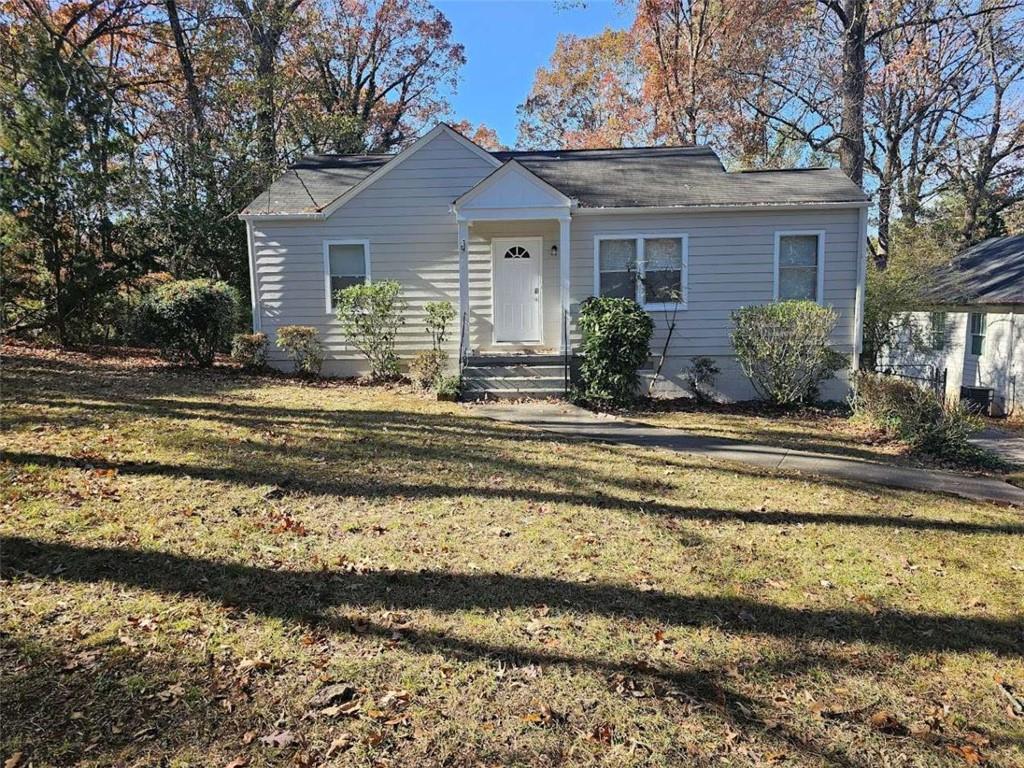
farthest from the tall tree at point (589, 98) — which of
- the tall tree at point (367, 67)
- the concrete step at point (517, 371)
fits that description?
the concrete step at point (517, 371)

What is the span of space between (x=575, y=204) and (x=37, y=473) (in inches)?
357

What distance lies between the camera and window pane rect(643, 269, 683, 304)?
1195 centimetres

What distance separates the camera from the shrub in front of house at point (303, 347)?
1198 centimetres

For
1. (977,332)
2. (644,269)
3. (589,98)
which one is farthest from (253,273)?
(589,98)

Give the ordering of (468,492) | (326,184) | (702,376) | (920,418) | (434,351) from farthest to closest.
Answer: (326,184), (702,376), (434,351), (920,418), (468,492)

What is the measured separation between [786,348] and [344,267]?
8.62 m

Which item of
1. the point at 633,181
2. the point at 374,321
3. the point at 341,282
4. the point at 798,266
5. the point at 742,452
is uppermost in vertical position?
the point at 633,181

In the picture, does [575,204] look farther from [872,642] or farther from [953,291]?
[953,291]

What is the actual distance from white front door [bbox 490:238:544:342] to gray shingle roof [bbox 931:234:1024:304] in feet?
34.2

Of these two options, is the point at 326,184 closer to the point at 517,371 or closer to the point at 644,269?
the point at 517,371

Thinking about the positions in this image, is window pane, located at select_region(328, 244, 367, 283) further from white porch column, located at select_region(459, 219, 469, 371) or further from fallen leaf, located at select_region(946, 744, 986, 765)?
fallen leaf, located at select_region(946, 744, 986, 765)

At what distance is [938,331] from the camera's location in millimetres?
16781

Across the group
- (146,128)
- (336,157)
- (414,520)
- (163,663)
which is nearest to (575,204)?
(336,157)

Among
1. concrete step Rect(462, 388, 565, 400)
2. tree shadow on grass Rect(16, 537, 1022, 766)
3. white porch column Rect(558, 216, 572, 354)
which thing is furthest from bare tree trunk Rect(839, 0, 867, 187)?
tree shadow on grass Rect(16, 537, 1022, 766)
